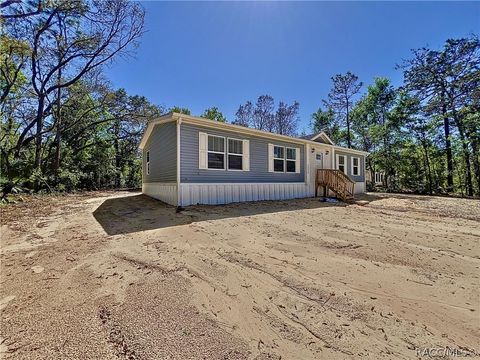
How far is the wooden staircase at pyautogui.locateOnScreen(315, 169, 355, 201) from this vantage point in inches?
456

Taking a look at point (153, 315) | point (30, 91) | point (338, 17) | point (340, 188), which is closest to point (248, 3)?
point (338, 17)

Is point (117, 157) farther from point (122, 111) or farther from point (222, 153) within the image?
point (222, 153)

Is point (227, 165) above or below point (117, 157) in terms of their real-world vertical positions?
below

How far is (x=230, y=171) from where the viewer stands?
9.34 m

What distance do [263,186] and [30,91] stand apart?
16470mm

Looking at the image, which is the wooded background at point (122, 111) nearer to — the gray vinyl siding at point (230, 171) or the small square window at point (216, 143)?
the gray vinyl siding at point (230, 171)

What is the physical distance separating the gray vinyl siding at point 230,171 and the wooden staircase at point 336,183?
4.37ft

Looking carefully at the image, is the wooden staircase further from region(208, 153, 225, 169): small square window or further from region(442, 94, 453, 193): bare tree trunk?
region(442, 94, 453, 193): bare tree trunk

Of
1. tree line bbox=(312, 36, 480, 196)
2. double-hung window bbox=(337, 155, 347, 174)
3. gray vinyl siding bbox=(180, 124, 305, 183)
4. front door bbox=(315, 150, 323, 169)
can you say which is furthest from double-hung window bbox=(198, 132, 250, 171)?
tree line bbox=(312, 36, 480, 196)

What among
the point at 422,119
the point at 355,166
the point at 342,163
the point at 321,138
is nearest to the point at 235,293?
the point at 321,138

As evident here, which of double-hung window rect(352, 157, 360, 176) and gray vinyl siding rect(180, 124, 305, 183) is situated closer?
gray vinyl siding rect(180, 124, 305, 183)

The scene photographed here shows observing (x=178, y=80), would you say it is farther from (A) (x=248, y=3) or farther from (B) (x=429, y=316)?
(B) (x=429, y=316)

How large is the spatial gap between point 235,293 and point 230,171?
6.91 metres

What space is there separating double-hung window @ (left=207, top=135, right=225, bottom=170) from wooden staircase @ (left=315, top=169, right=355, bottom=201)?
6310 mm
